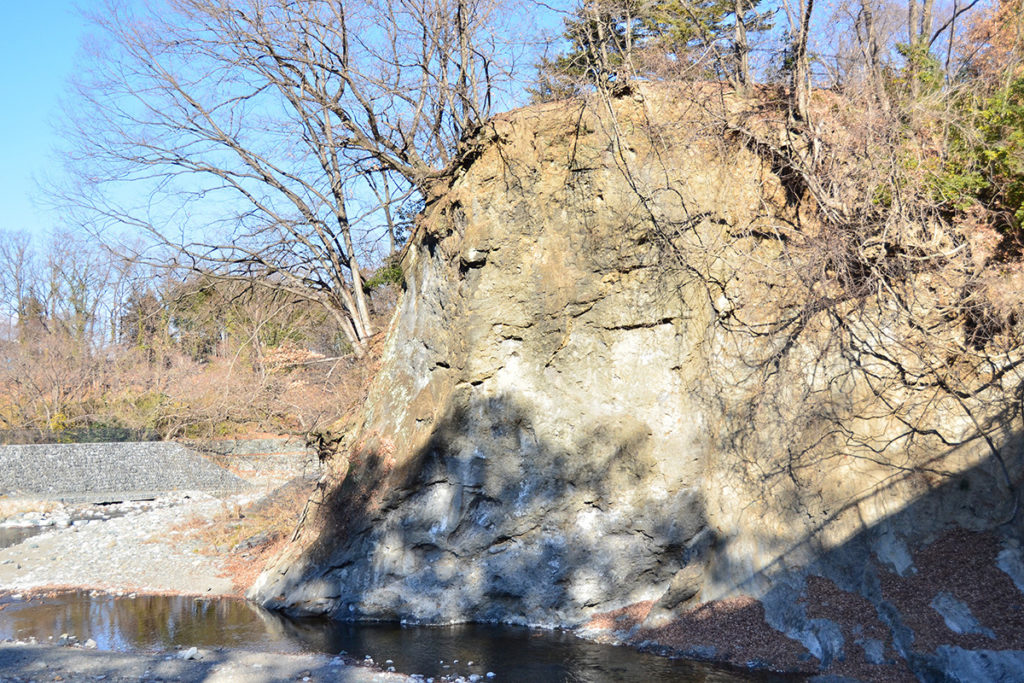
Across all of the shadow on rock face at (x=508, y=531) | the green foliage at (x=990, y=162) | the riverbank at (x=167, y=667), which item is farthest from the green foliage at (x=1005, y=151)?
the riverbank at (x=167, y=667)

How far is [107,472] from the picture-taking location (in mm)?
29984

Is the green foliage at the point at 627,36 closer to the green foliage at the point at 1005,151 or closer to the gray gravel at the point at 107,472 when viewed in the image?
the green foliage at the point at 1005,151

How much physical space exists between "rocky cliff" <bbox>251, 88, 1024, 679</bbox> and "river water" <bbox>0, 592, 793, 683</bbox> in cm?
62

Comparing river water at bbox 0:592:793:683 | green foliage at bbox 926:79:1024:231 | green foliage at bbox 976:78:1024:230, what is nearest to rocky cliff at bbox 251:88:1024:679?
river water at bbox 0:592:793:683

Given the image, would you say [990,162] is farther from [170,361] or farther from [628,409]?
[170,361]

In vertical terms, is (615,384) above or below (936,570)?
above

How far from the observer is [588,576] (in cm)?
1306

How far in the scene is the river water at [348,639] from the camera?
1075 centimetres

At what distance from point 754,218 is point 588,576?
6.96 m

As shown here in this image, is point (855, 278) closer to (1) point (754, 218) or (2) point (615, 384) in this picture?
(1) point (754, 218)

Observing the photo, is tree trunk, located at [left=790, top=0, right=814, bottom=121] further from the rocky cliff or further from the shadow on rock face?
the shadow on rock face

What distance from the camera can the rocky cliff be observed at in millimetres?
12133

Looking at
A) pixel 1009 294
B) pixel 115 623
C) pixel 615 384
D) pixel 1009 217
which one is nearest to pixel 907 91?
pixel 1009 217

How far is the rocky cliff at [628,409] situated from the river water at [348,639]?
62 centimetres
